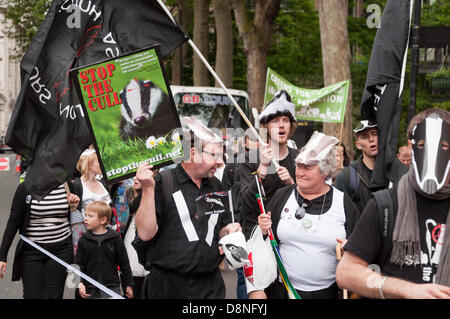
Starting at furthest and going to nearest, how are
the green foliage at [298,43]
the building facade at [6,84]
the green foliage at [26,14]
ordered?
the building facade at [6,84], the green foliage at [298,43], the green foliage at [26,14]

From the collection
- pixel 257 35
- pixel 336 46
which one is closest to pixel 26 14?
pixel 257 35

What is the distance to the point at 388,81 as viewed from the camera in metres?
4.88

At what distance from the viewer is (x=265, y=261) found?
178 inches

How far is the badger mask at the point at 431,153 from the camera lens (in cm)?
280

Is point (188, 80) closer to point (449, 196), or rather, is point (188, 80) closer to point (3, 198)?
point (3, 198)

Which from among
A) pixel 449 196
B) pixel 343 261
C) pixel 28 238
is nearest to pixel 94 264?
pixel 28 238

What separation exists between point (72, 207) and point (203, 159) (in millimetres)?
2294

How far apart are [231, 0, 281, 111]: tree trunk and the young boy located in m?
13.3

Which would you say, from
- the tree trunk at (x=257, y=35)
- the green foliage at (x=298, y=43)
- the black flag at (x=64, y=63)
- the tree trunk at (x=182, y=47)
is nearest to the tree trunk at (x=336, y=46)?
the tree trunk at (x=257, y=35)

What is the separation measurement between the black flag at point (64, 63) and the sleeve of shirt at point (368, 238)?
2593mm

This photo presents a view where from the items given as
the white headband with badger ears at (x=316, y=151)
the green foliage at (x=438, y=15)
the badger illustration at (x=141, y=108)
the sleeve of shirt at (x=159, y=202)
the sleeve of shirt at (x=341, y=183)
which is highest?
the green foliage at (x=438, y=15)

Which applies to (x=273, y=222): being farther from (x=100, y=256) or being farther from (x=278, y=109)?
(x=100, y=256)

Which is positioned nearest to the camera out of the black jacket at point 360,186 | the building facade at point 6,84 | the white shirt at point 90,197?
the black jacket at point 360,186

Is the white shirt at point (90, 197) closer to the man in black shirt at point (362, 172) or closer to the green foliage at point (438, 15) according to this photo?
the man in black shirt at point (362, 172)
